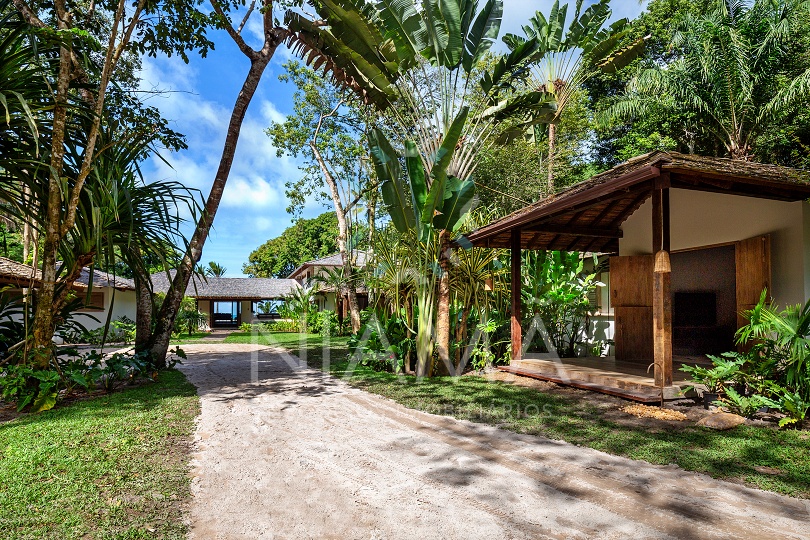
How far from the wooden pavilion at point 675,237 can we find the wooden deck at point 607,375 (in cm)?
19

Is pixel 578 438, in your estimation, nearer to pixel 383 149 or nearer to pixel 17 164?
pixel 383 149

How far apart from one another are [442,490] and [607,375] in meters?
4.45

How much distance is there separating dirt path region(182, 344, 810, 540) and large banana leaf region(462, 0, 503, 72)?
638cm

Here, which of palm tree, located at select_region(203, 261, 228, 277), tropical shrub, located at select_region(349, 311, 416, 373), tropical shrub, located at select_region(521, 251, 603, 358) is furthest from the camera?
palm tree, located at select_region(203, 261, 228, 277)

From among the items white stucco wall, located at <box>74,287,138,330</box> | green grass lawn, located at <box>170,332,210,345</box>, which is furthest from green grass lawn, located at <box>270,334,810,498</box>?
white stucco wall, located at <box>74,287,138,330</box>

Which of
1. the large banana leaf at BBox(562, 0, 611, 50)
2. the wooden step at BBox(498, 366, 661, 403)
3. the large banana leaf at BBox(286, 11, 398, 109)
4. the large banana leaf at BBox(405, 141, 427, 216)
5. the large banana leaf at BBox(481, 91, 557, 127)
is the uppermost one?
the large banana leaf at BBox(562, 0, 611, 50)

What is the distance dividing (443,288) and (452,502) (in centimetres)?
550

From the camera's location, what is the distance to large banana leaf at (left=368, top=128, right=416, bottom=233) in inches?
314

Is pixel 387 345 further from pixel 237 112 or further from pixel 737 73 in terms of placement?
pixel 737 73

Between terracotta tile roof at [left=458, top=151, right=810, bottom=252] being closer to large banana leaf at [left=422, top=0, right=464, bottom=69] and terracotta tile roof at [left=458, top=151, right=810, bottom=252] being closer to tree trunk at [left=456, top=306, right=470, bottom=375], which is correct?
tree trunk at [left=456, top=306, right=470, bottom=375]

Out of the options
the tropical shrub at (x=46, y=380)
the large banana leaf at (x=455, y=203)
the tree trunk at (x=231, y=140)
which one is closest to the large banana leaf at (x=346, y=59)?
the tree trunk at (x=231, y=140)

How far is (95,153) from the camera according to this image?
595cm

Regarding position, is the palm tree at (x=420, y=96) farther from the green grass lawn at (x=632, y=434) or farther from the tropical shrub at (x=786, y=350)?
the tropical shrub at (x=786, y=350)

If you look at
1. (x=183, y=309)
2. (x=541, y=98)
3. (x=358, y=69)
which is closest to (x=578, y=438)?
(x=541, y=98)
